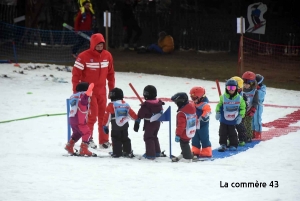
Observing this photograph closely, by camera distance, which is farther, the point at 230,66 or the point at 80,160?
the point at 230,66

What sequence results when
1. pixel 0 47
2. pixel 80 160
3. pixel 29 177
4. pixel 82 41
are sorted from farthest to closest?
pixel 0 47
pixel 82 41
pixel 80 160
pixel 29 177

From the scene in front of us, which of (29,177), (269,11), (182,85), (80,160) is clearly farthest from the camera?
(269,11)

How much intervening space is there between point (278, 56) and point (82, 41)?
27.9 ft

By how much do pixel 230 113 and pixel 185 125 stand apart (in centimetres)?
124

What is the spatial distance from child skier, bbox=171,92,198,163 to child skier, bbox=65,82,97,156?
1.45 m

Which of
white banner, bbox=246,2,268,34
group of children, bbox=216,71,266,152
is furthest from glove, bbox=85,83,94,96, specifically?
white banner, bbox=246,2,268,34

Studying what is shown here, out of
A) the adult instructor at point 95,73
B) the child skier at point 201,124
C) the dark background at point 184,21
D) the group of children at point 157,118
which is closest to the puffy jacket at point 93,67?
the adult instructor at point 95,73

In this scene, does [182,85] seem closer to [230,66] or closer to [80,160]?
[230,66]

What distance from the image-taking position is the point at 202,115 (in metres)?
12.2

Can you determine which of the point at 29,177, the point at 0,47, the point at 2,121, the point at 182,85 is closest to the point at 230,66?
the point at 182,85

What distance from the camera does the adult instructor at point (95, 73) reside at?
1309 centimetres

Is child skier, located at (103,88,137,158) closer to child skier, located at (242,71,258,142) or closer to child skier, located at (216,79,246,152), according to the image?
child skier, located at (216,79,246,152)

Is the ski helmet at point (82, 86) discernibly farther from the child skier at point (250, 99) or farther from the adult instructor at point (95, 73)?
the child skier at point (250, 99)

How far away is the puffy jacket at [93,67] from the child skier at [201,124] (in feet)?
5.86
